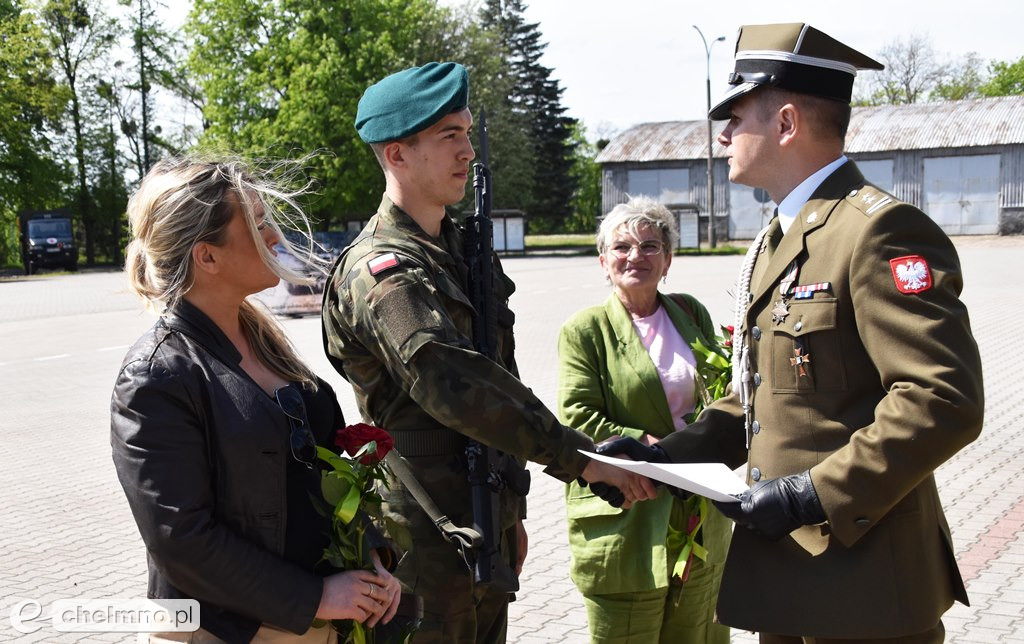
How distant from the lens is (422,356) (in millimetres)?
2713

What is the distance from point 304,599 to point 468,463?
28.6 inches

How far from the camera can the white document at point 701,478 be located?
2453 mm

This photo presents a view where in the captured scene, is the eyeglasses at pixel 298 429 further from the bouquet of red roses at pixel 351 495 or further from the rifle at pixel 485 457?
the rifle at pixel 485 457

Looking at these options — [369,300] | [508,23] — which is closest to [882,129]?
[508,23]

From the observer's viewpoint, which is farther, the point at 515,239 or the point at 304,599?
the point at 515,239

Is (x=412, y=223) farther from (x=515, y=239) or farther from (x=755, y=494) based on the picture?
(x=515, y=239)

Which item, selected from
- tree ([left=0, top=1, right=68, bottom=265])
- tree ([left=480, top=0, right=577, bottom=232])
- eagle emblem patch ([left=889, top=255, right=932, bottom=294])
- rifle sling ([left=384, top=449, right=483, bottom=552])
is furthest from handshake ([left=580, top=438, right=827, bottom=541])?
tree ([left=480, top=0, right=577, bottom=232])

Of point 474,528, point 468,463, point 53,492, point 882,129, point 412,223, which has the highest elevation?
point 882,129

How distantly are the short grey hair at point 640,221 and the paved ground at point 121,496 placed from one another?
198cm

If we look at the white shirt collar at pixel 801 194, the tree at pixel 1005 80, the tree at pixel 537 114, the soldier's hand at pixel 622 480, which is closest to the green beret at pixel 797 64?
the white shirt collar at pixel 801 194

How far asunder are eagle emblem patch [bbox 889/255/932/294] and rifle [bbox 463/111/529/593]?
3.91ft

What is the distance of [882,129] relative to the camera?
4947 centimetres

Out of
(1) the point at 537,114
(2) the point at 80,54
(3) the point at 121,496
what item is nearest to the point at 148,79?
(2) the point at 80,54

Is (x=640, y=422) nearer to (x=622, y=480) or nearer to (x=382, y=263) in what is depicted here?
(x=622, y=480)
